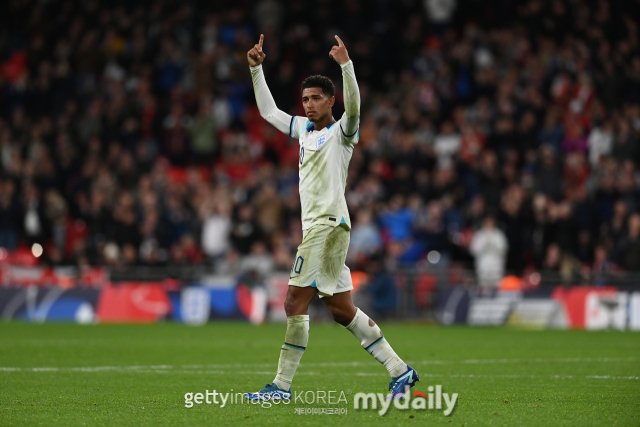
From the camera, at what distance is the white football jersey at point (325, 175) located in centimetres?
730

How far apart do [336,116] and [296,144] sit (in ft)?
4.73

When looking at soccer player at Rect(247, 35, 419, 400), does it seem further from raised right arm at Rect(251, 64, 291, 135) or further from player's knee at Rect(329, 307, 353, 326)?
raised right arm at Rect(251, 64, 291, 135)

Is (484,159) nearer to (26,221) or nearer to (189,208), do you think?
(189,208)

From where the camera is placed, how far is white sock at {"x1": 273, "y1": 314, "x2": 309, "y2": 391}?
7.20 m

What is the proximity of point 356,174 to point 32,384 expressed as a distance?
13716mm

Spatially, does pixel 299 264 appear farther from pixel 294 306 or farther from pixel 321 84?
pixel 321 84

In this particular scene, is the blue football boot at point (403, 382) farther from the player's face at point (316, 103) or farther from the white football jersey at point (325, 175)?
the player's face at point (316, 103)

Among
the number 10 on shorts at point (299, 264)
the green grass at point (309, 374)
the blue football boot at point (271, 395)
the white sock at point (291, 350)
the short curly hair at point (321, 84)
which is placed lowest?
the green grass at point (309, 374)

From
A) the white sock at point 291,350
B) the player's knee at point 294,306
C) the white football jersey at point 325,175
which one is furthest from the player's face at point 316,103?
the white sock at point 291,350

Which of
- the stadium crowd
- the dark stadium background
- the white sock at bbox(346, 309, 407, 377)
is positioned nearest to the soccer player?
the white sock at bbox(346, 309, 407, 377)

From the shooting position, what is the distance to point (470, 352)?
485 inches

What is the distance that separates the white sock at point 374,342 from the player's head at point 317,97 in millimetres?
1498

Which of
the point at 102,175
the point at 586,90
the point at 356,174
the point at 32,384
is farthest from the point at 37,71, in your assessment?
the point at 32,384

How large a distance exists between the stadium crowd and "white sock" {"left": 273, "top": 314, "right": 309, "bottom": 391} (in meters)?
12.0
